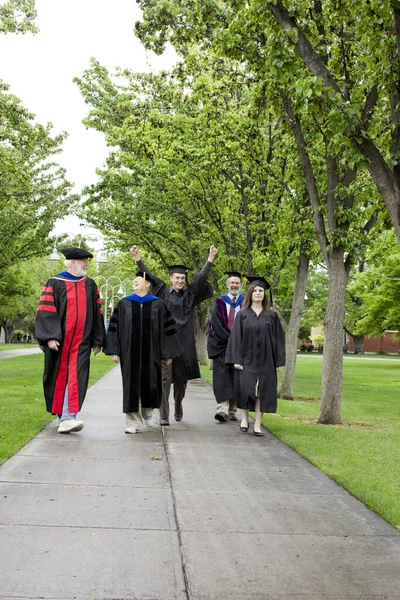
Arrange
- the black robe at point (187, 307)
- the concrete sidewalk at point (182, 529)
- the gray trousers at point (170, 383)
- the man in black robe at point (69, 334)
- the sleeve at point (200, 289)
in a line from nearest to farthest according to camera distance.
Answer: the concrete sidewalk at point (182, 529)
the man in black robe at point (69, 334)
the gray trousers at point (170, 383)
the black robe at point (187, 307)
the sleeve at point (200, 289)

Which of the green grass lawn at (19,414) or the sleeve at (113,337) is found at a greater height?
the sleeve at (113,337)

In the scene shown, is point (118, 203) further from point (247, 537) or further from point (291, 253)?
point (247, 537)

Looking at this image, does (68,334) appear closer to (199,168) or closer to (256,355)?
(256,355)

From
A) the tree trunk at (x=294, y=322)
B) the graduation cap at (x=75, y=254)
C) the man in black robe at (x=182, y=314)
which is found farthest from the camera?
the tree trunk at (x=294, y=322)

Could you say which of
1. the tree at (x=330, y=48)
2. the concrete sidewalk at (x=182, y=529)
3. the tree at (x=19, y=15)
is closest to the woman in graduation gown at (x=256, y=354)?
the concrete sidewalk at (x=182, y=529)

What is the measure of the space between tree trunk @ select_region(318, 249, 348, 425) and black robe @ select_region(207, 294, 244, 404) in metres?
1.49

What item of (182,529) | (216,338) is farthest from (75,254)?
(182,529)

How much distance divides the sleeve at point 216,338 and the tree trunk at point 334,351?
1686mm

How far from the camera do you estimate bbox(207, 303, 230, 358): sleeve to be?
1067cm

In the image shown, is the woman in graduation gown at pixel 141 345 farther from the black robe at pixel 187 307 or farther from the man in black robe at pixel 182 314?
the black robe at pixel 187 307

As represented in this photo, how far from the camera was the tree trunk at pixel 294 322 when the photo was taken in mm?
16625

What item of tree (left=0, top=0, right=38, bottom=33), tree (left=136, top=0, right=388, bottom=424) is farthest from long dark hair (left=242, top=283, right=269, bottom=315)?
tree (left=0, top=0, right=38, bottom=33)

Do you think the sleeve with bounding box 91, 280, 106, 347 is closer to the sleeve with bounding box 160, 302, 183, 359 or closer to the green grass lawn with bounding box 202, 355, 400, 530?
the sleeve with bounding box 160, 302, 183, 359

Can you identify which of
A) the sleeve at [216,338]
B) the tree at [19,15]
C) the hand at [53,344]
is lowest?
the hand at [53,344]
